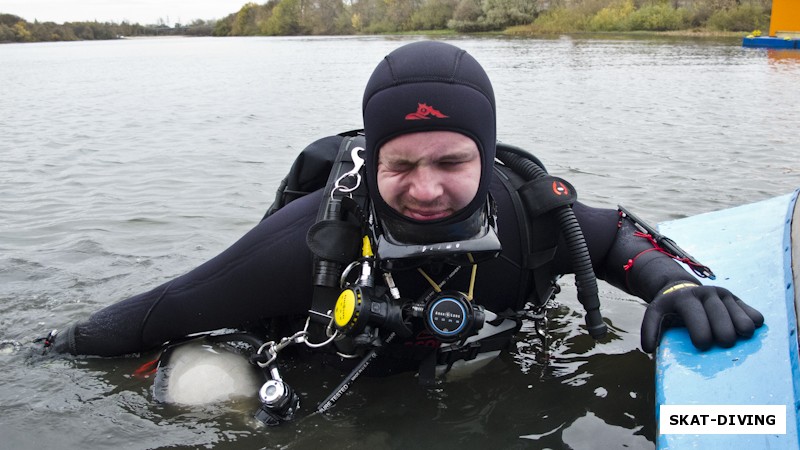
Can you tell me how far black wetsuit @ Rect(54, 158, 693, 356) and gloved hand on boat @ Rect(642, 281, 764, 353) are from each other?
0.59ft

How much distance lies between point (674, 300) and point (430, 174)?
954 millimetres

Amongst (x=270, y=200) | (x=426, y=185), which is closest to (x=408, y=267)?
(x=426, y=185)

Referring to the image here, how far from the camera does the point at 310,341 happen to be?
2.88m

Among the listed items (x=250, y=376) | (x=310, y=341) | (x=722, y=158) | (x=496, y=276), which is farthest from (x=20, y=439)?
(x=722, y=158)

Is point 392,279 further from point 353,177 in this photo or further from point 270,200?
point 270,200

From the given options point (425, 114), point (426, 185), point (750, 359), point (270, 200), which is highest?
point (425, 114)

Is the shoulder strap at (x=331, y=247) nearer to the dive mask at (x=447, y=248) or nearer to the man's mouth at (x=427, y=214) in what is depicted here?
the dive mask at (x=447, y=248)

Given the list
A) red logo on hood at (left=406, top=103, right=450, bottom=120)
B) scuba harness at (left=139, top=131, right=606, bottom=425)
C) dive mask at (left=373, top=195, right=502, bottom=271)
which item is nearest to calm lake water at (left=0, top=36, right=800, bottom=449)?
scuba harness at (left=139, top=131, right=606, bottom=425)

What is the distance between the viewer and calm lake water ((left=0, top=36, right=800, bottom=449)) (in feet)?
9.55

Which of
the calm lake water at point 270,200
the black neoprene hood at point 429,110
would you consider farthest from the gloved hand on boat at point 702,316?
the black neoprene hood at point 429,110

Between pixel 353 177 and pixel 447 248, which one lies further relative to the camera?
pixel 353 177

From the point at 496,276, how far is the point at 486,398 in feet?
1.87

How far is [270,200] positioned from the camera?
6902 mm

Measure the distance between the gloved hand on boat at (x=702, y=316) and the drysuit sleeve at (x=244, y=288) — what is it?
50.5 inches
